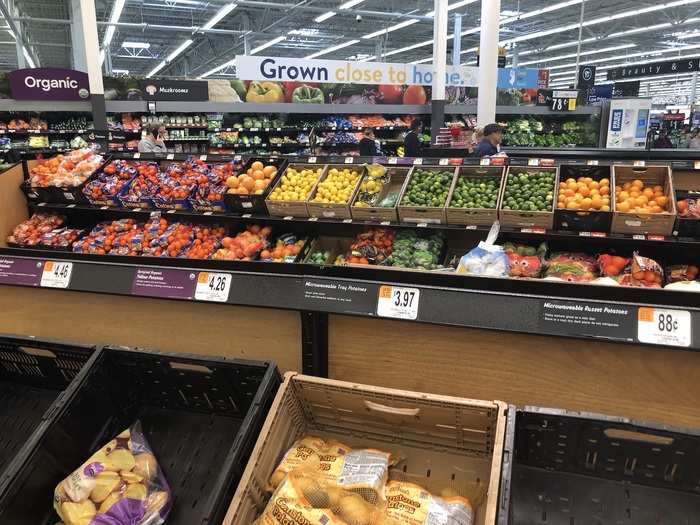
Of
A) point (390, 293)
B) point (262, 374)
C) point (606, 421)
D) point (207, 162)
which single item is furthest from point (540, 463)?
point (207, 162)

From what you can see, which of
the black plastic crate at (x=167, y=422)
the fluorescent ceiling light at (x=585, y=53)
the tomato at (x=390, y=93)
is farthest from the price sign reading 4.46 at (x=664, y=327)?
the fluorescent ceiling light at (x=585, y=53)

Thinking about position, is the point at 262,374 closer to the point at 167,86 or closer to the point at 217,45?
the point at 167,86

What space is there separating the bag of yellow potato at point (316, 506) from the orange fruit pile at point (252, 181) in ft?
8.03

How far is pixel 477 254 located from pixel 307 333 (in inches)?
37.7

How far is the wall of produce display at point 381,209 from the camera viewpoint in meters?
2.78

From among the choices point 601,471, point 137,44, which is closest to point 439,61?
point 601,471

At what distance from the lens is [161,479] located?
138cm

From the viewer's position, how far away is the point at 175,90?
30.2 feet

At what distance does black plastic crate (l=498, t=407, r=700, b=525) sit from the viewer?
1171 mm

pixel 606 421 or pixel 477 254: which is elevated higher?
pixel 477 254

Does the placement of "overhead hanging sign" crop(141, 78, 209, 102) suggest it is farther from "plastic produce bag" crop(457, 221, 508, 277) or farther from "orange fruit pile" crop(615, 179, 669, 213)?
"plastic produce bag" crop(457, 221, 508, 277)

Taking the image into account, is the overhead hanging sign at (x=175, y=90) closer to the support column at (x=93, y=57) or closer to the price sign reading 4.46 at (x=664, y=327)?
the support column at (x=93, y=57)

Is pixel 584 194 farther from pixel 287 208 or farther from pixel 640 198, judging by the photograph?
pixel 287 208

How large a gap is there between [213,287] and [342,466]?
755mm
